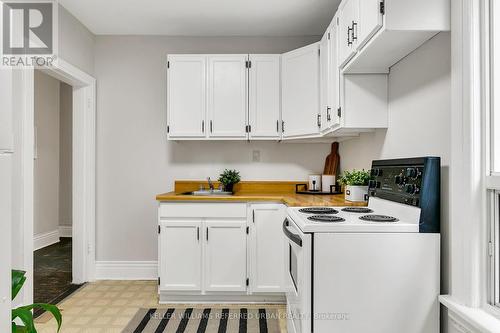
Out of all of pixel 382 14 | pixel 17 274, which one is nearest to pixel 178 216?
pixel 17 274

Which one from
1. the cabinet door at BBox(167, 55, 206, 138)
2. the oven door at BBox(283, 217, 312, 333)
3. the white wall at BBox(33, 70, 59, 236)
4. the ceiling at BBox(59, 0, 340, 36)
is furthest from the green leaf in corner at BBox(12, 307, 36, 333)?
the white wall at BBox(33, 70, 59, 236)

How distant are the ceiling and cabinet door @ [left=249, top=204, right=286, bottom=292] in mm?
1753

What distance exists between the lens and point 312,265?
1.60 meters

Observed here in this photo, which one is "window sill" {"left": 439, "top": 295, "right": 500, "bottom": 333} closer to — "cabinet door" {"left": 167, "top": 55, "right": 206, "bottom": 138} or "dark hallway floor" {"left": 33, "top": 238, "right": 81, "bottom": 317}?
"cabinet door" {"left": 167, "top": 55, "right": 206, "bottom": 138}

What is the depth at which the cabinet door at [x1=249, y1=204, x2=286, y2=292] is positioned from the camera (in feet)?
9.71

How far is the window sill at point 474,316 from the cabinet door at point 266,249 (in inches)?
61.8

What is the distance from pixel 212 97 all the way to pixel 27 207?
5.86ft

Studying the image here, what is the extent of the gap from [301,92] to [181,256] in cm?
182

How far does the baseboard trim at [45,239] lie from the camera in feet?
15.9

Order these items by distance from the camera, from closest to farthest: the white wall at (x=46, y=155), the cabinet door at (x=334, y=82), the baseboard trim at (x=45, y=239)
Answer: the cabinet door at (x=334, y=82) → the baseboard trim at (x=45, y=239) → the white wall at (x=46, y=155)

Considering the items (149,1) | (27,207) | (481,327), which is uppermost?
(149,1)

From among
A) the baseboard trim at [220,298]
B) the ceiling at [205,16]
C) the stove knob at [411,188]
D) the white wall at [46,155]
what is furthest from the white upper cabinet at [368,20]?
the white wall at [46,155]

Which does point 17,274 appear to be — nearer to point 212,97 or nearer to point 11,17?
point 11,17

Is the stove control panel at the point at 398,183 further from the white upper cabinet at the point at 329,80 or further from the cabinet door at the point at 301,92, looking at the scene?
the cabinet door at the point at 301,92
